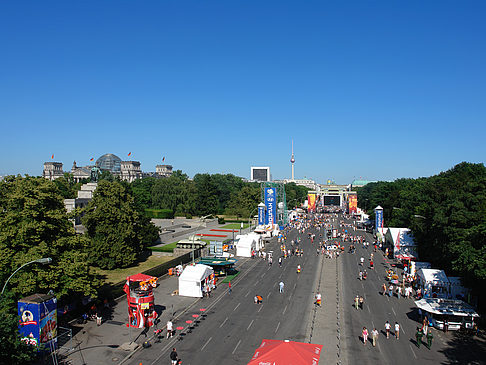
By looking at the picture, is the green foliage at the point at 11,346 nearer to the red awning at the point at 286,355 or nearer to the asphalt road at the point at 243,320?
the asphalt road at the point at 243,320

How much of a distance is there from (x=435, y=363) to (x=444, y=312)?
18.2 ft

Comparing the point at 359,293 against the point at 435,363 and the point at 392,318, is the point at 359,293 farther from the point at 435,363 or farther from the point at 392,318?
the point at 435,363

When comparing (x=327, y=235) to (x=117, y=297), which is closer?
(x=117, y=297)

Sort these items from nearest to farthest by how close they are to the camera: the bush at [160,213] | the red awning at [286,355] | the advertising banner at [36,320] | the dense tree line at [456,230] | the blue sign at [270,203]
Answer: the red awning at [286,355]
the advertising banner at [36,320]
the dense tree line at [456,230]
the blue sign at [270,203]
the bush at [160,213]

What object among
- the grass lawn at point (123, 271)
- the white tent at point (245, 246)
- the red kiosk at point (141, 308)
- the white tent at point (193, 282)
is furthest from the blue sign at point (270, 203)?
the red kiosk at point (141, 308)

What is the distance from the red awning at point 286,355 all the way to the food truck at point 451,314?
42.4 ft

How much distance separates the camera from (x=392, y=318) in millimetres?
26266

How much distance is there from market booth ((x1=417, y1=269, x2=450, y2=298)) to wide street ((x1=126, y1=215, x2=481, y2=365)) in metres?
1.84

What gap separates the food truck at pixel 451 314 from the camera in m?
23.5

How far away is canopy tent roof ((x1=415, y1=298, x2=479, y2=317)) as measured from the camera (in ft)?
77.4

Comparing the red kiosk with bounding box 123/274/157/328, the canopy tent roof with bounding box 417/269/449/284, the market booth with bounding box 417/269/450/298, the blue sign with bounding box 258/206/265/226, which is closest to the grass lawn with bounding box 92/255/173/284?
the red kiosk with bounding box 123/274/157/328

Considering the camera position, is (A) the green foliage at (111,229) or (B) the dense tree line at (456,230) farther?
(A) the green foliage at (111,229)

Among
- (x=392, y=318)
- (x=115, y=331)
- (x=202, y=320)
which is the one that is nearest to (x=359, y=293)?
(x=392, y=318)

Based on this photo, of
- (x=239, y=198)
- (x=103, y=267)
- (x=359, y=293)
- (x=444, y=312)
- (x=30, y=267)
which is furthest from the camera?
(x=239, y=198)
